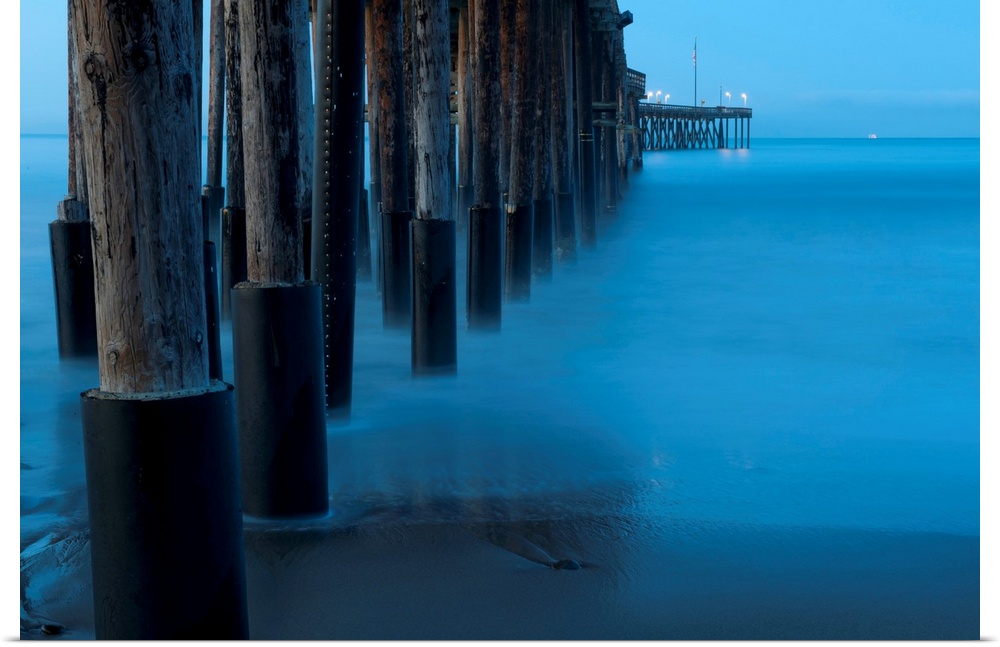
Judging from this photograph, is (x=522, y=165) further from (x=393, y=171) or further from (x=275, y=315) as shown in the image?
(x=275, y=315)

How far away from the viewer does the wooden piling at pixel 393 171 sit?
6641mm

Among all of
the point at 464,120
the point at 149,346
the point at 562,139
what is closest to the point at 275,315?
the point at 149,346

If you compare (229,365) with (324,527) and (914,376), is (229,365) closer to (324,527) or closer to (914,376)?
(324,527)

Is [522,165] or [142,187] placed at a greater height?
[522,165]

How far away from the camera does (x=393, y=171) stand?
6887 mm

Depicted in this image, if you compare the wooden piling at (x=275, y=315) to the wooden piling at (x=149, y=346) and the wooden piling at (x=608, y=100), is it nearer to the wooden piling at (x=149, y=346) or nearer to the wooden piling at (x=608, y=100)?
the wooden piling at (x=149, y=346)

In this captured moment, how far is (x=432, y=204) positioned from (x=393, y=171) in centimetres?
164

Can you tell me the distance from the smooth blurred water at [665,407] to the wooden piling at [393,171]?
0.26 metres

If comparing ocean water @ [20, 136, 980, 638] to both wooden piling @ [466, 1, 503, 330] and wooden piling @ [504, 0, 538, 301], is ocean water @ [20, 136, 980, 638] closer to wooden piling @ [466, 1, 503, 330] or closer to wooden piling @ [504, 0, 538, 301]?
wooden piling @ [466, 1, 503, 330]

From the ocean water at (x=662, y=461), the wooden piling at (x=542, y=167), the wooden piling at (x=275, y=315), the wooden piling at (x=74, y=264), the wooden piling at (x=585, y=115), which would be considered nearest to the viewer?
the ocean water at (x=662, y=461)

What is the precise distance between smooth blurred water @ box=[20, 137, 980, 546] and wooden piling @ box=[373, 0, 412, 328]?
26 centimetres

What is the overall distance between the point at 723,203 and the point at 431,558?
837 inches

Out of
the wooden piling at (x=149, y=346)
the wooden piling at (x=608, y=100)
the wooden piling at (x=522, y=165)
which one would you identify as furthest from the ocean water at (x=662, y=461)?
the wooden piling at (x=608, y=100)
